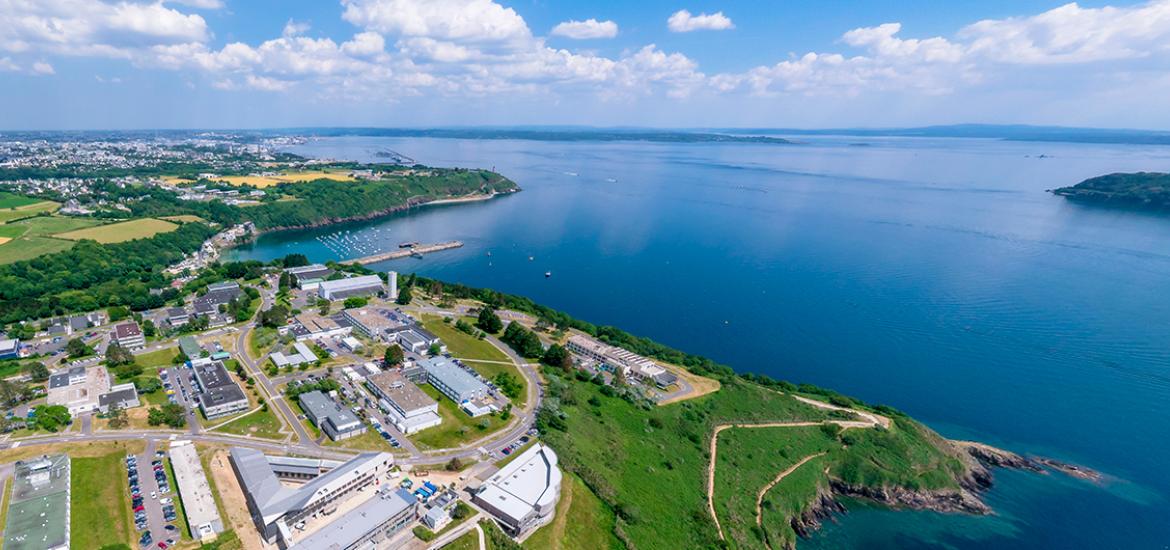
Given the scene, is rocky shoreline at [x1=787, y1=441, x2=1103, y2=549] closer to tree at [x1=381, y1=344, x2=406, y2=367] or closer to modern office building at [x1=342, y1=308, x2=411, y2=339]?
tree at [x1=381, y1=344, x2=406, y2=367]

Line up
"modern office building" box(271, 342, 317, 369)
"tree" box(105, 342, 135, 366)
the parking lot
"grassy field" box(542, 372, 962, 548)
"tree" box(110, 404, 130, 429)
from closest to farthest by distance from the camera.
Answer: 1. the parking lot
2. "grassy field" box(542, 372, 962, 548)
3. "tree" box(110, 404, 130, 429)
4. "tree" box(105, 342, 135, 366)
5. "modern office building" box(271, 342, 317, 369)

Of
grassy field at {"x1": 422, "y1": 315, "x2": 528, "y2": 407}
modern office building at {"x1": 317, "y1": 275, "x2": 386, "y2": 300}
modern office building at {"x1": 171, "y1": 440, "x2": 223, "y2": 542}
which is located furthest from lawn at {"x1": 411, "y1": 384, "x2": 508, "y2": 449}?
modern office building at {"x1": 317, "y1": 275, "x2": 386, "y2": 300}

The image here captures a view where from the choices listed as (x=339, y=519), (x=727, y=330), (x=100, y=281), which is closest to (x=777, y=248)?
(x=727, y=330)

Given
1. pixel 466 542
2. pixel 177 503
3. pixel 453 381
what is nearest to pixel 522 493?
pixel 466 542

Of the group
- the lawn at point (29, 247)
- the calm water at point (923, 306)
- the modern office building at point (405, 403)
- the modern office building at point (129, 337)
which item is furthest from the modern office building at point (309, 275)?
the lawn at point (29, 247)

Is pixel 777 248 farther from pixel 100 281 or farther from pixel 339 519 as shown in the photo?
pixel 100 281
